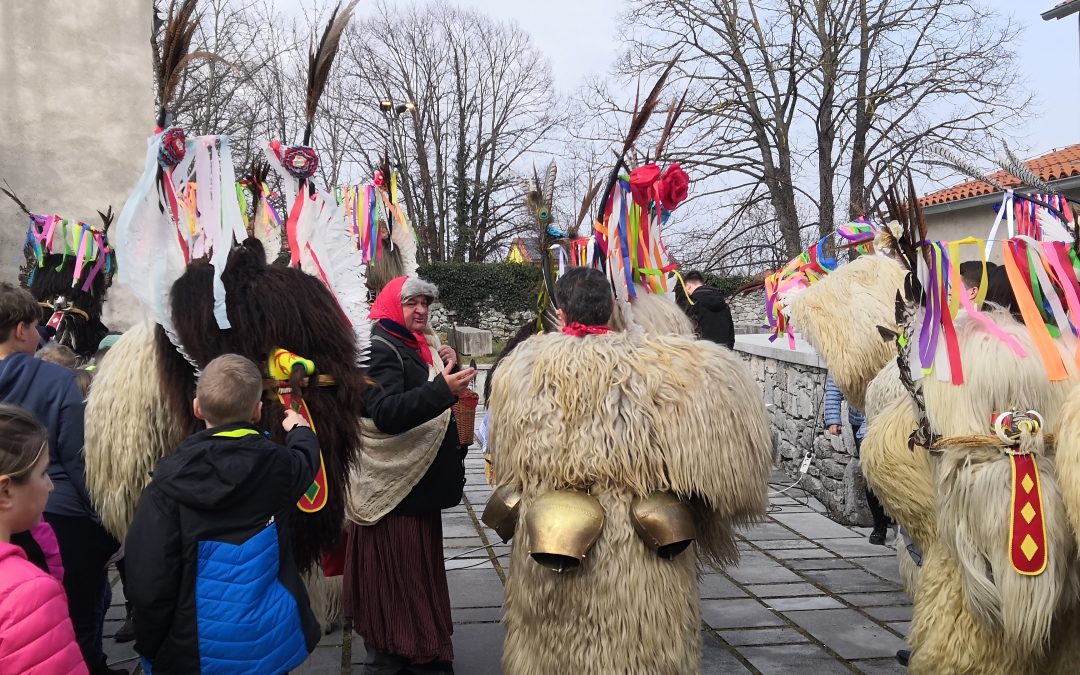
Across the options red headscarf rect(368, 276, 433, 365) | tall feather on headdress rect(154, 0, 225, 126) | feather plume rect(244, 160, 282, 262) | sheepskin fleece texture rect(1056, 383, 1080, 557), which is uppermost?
tall feather on headdress rect(154, 0, 225, 126)

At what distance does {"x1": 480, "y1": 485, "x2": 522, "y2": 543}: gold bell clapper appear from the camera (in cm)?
291

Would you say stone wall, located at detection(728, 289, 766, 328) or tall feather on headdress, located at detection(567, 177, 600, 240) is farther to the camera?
stone wall, located at detection(728, 289, 766, 328)

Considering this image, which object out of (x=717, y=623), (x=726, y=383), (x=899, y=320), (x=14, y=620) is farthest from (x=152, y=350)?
(x=717, y=623)

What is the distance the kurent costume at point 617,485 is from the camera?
2.75 meters

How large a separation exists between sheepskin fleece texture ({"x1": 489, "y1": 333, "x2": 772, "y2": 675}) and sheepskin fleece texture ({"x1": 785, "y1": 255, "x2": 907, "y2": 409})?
156 centimetres

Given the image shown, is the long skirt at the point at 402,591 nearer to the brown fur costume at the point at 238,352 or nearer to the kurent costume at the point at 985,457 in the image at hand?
the brown fur costume at the point at 238,352

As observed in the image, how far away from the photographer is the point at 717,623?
435 centimetres

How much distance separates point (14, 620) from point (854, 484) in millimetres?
5573

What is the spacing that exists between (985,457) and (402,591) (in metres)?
2.20

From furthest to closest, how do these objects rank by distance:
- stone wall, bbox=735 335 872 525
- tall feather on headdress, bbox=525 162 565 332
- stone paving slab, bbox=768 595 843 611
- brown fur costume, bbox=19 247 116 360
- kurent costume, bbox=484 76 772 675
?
1. stone wall, bbox=735 335 872 525
2. brown fur costume, bbox=19 247 116 360
3. stone paving slab, bbox=768 595 843 611
4. tall feather on headdress, bbox=525 162 565 332
5. kurent costume, bbox=484 76 772 675

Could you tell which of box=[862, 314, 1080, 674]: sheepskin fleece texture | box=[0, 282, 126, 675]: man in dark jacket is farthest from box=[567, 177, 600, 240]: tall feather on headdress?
box=[0, 282, 126, 675]: man in dark jacket

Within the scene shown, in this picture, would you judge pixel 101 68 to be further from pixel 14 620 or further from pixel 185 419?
pixel 14 620

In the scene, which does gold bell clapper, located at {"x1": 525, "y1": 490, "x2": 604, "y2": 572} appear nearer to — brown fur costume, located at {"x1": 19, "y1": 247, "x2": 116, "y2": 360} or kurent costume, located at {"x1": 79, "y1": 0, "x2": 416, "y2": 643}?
kurent costume, located at {"x1": 79, "y1": 0, "x2": 416, "y2": 643}

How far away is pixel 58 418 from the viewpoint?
10.5 feet
